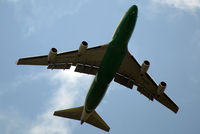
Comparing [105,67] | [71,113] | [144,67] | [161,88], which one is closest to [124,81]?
[144,67]

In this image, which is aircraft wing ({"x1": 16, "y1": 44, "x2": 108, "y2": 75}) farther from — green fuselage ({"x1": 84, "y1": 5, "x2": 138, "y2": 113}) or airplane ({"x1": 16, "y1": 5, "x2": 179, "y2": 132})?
green fuselage ({"x1": 84, "y1": 5, "x2": 138, "y2": 113})

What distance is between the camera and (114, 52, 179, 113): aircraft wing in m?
40.9

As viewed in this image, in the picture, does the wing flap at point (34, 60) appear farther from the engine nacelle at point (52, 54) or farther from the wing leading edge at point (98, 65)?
the engine nacelle at point (52, 54)

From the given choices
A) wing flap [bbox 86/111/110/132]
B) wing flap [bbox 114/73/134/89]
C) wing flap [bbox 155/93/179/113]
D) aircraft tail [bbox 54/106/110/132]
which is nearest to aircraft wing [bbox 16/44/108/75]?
wing flap [bbox 114/73/134/89]

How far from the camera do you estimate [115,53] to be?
109 ft

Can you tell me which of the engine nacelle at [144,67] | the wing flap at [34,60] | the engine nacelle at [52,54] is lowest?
the wing flap at [34,60]

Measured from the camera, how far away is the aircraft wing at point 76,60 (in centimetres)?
3816

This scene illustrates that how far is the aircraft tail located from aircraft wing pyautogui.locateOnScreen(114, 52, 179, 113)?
5.87 m

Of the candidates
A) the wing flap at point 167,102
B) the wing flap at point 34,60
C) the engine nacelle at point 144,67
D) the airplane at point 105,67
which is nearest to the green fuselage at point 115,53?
the airplane at point 105,67

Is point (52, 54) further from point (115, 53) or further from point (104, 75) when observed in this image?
point (115, 53)

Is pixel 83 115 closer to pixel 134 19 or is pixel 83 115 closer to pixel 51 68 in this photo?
pixel 51 68

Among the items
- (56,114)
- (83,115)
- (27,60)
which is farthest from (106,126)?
(27,60)

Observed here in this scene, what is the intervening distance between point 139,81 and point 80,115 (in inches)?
371

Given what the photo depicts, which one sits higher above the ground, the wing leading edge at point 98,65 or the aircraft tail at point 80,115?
the wing leading edge at point 98,65
